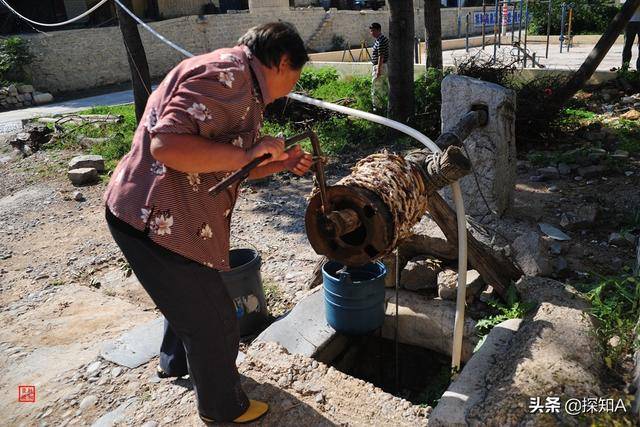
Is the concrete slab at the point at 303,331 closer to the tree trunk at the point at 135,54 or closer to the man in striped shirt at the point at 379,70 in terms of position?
the man in striped shirt at the point at 379,70

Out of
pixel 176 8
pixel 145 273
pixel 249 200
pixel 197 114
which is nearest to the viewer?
pixel 197 114

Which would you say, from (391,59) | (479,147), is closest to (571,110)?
(391,59)

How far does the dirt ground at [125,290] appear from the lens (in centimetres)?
293

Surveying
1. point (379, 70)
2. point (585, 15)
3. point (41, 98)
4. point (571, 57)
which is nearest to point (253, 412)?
point (379, 70)

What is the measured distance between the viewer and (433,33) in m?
9.66

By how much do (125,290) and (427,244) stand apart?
2708mm

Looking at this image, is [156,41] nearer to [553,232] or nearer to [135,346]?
[135,346]

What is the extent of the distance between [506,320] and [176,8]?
77.0 feet

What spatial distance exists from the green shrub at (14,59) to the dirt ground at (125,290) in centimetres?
1039

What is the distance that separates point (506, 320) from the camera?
10.3 feet

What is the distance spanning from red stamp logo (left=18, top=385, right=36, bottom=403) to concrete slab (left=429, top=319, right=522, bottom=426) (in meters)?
2.37

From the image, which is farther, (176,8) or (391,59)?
(176,8)

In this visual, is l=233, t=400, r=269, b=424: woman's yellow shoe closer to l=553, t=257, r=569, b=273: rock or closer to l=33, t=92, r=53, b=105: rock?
l=553, t=257, r=569, b=273: rock

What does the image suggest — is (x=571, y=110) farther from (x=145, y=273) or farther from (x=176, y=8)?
(x=176, y=8)
